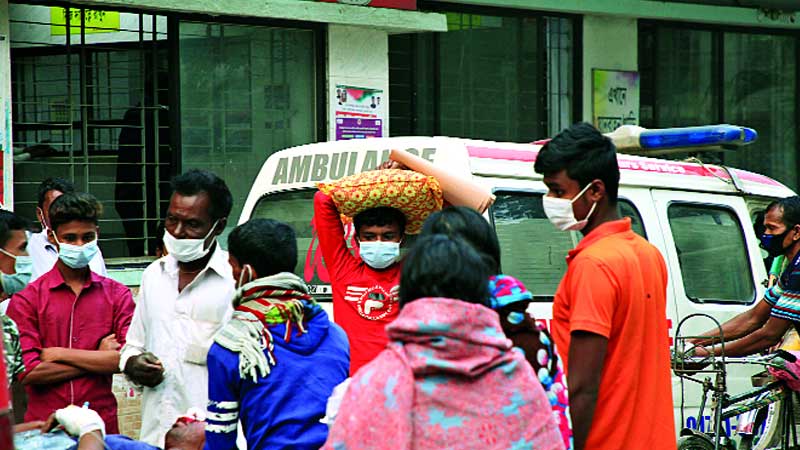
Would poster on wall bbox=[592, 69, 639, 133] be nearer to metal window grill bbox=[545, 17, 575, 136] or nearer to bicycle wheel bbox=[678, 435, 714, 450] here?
metal window grill bbox=[545, 17, 575, 136]

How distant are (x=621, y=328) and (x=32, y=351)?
2574 mm

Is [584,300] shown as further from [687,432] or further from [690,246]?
[690,246]

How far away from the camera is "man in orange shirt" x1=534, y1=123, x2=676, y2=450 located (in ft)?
12.3

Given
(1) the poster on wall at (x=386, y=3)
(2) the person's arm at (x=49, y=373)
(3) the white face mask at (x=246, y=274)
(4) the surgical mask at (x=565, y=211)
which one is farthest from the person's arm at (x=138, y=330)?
(1) the poster on wall at (x=386, y=3)

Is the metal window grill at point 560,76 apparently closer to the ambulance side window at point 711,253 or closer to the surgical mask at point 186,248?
the ambulance side window at point 711,253

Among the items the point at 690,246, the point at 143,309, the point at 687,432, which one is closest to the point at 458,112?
the point at 690,246

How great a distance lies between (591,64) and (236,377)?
9.89 metres

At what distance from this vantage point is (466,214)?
3457 mm

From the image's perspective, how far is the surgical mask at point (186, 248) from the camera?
4.93 meters

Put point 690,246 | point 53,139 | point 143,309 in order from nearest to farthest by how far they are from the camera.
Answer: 1. point 143,309
2. point 690,246
3. point 53,139

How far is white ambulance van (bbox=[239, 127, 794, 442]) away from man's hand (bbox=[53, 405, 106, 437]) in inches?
95.4

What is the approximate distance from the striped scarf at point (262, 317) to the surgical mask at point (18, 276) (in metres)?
1.71

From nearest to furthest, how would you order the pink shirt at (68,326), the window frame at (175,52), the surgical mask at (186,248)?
the surgical mask at (186,248)
the pink shirt at (68,326)
the window frame at (175,52)

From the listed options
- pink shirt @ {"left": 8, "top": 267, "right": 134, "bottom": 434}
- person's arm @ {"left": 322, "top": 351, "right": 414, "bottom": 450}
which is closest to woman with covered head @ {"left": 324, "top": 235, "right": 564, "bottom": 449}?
person's arm @ {"left": 322, "top": 351, "right": 414, "bottom": 450}
